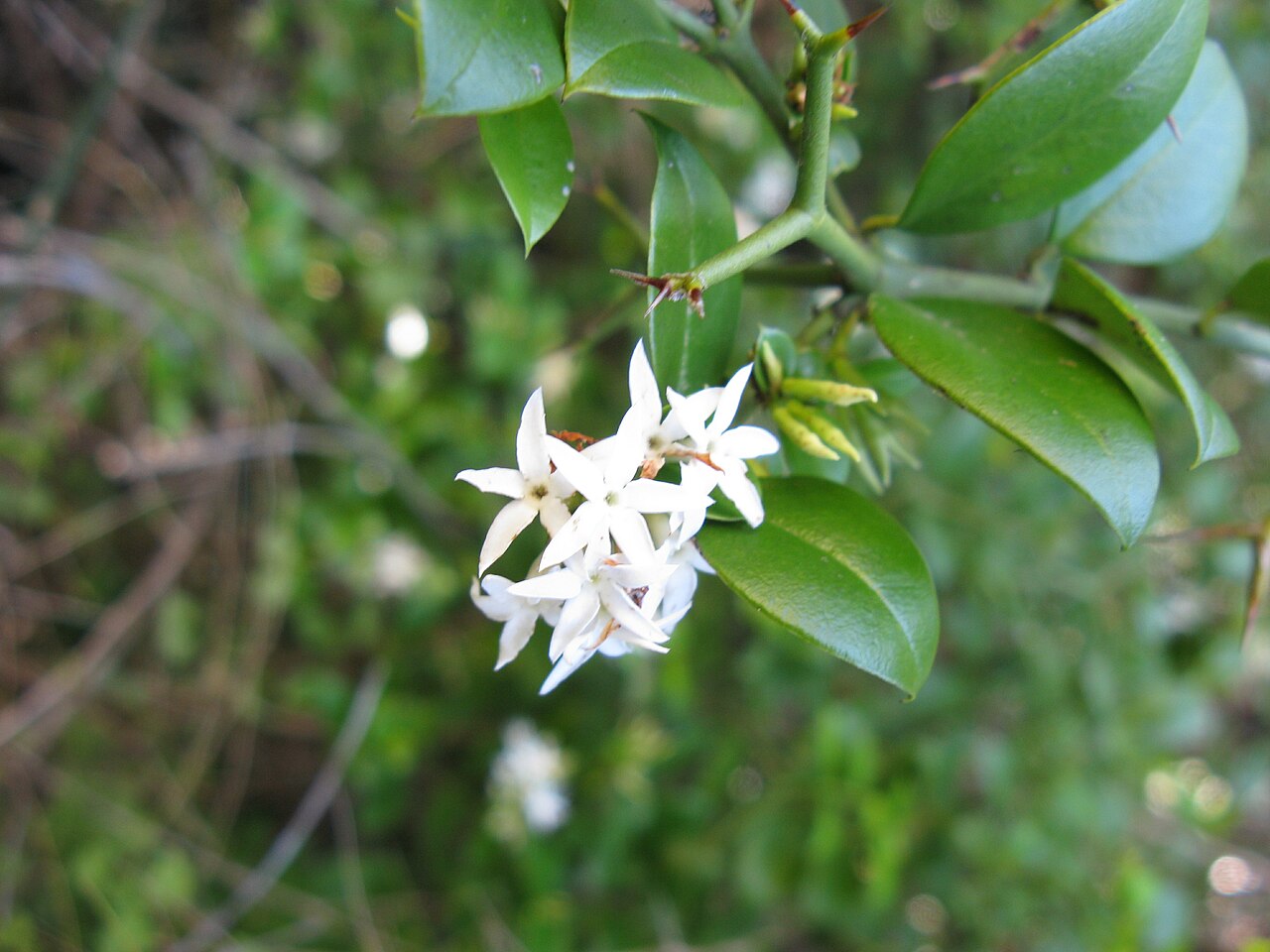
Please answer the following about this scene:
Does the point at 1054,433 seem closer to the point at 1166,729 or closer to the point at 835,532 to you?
the point at 835,532

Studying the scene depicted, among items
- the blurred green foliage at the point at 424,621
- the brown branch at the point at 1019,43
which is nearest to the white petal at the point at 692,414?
the brown branch at the point at 1019,43

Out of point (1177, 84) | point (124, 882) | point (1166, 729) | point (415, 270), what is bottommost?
point (1166, 729)

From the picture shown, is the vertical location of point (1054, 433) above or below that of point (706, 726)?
above

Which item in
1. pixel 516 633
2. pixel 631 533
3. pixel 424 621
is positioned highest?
pixel 631 533

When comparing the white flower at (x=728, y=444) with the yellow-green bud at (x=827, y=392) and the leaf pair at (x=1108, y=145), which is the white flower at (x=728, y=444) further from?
the leaf pair at (x=1108, y=145)

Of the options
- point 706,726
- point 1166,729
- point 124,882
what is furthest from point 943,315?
point 124,882

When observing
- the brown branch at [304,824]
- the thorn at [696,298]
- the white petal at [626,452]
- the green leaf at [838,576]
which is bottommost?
the brown branch at [304,824]

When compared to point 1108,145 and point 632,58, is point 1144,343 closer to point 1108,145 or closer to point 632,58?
point 1108,145

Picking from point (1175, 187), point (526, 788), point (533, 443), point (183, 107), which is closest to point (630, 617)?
point (533, 443)
